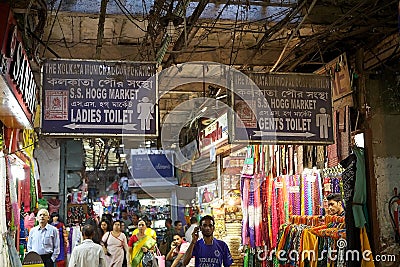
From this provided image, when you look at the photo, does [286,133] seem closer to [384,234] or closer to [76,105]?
[384,234]

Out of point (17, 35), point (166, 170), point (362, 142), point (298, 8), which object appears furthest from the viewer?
point (166, 170)

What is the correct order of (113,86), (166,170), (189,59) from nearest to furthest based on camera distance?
(113,86) < (189,59) < (166,170)

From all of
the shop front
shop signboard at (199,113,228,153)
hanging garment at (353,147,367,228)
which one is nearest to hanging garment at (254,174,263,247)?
shop signboard at (199,113,228,153)

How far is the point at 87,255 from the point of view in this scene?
779 cm

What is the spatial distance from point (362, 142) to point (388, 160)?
0.39 metres

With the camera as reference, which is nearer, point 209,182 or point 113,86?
point 113,86

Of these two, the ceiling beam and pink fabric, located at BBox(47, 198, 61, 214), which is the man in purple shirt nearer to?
the ceiling beam

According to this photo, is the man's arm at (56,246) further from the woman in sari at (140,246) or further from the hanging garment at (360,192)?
the hanging garment at (360,192)

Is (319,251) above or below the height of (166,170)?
below

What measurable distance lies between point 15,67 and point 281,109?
2897 millimetres

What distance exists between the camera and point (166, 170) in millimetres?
16734

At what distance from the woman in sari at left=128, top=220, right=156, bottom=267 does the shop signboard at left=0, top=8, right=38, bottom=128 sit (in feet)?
15.5

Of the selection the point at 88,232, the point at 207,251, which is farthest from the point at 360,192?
the point at 88,232

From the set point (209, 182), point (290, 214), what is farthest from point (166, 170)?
point (290, 214)
